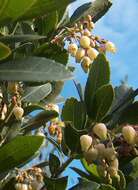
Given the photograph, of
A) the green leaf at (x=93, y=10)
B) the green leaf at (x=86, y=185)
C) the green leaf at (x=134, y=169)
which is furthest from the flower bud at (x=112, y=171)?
the green leaf at (x=93, y=10)

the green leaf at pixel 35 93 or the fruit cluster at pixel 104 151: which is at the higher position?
the green leaf at pixel 35 93

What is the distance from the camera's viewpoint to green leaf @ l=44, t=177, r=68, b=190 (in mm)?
1454

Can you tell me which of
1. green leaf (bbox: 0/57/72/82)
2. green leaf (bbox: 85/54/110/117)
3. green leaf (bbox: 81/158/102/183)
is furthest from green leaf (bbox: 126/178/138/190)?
green leaf (bbox: 0/57/72/82)

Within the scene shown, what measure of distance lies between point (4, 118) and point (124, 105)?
36cm

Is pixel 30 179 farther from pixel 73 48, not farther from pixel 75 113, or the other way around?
pixel 73 48

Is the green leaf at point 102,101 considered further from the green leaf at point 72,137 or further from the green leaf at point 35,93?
the green leaf at point 35,93

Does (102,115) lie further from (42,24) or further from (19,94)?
(42,24)

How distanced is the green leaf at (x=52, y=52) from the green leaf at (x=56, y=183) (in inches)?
14.8

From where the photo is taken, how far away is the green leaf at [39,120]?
157cm

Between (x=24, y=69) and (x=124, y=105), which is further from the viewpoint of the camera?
(x=124, y=105)

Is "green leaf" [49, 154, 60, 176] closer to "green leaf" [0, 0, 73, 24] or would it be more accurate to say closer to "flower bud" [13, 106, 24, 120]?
"flower bud" [13, 106, 24, 120]

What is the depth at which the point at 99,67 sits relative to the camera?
1.47m

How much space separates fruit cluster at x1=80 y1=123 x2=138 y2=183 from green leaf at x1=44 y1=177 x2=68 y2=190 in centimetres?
14

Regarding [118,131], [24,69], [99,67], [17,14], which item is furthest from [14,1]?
[118,131]
